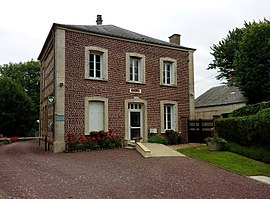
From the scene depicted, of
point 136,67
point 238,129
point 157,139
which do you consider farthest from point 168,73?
point 238,129

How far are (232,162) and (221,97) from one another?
47.5 feet

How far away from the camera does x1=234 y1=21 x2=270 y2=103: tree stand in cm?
1830

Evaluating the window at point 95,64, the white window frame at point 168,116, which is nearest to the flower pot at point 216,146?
the white window frame at point 168,116

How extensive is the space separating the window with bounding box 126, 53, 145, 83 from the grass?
5.47 m

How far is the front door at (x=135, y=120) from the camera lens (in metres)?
16.4

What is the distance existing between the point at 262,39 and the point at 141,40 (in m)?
8.21

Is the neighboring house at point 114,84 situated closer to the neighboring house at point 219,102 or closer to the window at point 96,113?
the window at point 96,113

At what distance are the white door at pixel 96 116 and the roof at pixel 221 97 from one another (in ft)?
36.5

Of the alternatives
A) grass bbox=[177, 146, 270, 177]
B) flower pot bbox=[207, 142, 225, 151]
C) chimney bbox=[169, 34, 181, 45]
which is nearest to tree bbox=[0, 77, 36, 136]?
chimney bbox=[169, 34, 181, 45]

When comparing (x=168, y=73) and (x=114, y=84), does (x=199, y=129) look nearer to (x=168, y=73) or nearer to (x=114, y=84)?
(x=168, y=73)

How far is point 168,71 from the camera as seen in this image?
18.3 meters

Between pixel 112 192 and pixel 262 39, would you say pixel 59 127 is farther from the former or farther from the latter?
pixel 262 39

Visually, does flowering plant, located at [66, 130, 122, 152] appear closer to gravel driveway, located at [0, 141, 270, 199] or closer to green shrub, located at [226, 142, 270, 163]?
gravel driveway, located at [0, 141, 270, 199]

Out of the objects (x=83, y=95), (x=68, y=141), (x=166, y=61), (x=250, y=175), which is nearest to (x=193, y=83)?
(x=166, y=61)
